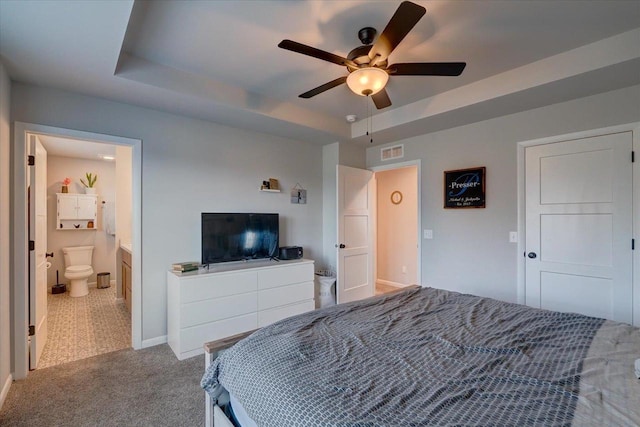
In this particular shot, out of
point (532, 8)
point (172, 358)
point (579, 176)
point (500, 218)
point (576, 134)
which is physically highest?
Answer: point (532, 8)

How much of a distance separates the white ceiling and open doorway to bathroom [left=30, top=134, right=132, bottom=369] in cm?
209

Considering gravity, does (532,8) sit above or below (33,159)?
above

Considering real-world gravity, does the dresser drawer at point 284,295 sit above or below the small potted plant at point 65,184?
below

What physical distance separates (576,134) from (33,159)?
4.87 meters

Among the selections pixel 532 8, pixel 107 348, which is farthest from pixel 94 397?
pixel 532 8

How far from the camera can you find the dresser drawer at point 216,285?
9.13 ft

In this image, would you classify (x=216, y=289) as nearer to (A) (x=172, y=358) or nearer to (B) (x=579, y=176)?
(A) (x=172, y=358)

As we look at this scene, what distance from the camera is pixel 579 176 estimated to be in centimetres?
273

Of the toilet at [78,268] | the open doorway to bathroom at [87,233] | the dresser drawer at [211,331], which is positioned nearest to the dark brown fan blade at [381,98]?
the dresser drawer at [211,331]

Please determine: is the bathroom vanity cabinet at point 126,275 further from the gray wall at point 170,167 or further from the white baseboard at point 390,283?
the white baseboard at point 390,283

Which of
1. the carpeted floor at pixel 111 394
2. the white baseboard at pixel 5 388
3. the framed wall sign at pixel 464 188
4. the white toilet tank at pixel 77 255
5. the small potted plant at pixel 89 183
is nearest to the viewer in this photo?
the carpeted floor at pixel 111 394

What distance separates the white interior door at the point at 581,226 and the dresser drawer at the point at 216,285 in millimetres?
2889

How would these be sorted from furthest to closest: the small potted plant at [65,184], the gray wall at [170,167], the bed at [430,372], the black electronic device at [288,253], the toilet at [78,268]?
the small potted plant at [65,184] < the toilet at [78,268] < the black electronic device at [288,253] < the gray wall at [170,167] < the bed at [430,372]

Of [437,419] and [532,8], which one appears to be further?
[532,8]
